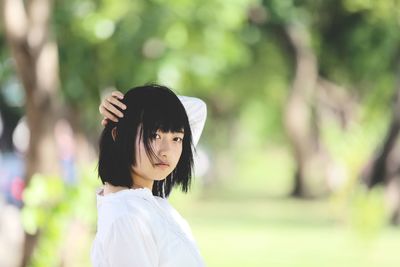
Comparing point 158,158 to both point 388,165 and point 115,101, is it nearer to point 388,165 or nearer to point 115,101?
point 115,101

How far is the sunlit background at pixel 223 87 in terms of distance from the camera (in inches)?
501

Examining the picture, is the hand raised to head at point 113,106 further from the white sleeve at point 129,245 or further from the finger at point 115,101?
the white sleeve at point 129,245

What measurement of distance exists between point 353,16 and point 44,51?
1932cm

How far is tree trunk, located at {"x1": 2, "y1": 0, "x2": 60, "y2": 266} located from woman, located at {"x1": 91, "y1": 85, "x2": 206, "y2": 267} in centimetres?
906

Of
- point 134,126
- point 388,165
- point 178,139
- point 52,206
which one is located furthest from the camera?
point 388,165

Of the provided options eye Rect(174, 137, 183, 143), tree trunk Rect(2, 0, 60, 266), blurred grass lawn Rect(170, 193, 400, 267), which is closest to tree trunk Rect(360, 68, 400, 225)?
blurred grass lawn Rect(170, 193, 400, 267)

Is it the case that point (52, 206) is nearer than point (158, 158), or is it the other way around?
point (158, 158)

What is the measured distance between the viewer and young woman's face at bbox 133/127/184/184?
11.5ft

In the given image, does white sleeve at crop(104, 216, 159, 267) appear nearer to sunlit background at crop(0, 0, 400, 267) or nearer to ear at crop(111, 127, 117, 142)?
ear at crop(111, 127, 117, 142)

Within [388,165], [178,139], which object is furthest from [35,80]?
[388,165]

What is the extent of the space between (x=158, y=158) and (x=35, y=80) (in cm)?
930

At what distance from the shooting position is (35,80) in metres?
12.7

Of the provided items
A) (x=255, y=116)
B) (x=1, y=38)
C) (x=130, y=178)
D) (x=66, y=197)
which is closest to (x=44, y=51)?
(x=66, y=197)

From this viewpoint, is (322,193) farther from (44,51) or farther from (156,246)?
(156,246)
